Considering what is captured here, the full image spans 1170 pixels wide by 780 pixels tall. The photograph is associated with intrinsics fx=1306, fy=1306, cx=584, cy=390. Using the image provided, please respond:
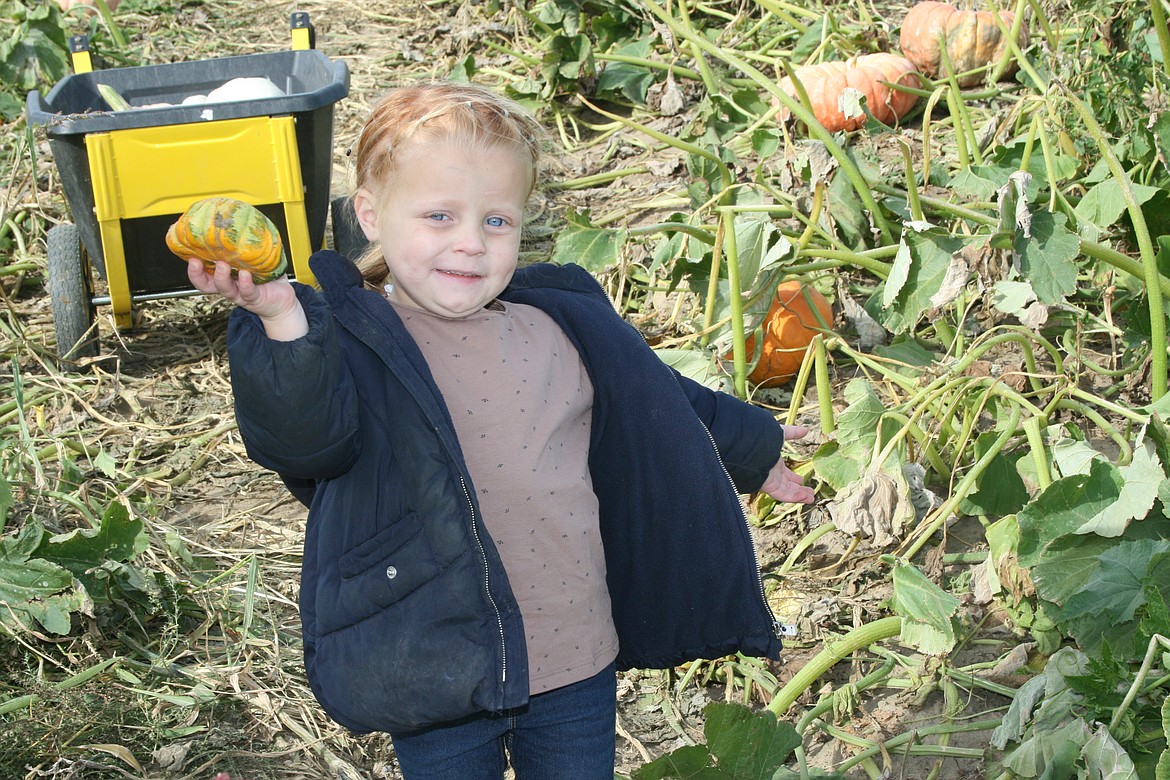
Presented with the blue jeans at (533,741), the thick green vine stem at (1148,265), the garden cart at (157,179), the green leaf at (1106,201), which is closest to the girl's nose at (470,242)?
the blue jeans at (533,741)

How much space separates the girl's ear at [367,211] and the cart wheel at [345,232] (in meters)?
1.98

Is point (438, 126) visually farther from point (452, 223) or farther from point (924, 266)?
point (924, 266)

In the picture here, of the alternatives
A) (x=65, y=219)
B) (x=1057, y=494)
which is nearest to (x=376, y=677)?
(x=1057, y=494)

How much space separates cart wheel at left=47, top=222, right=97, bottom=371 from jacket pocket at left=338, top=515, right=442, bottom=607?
2110 mm

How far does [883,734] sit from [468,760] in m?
0.78

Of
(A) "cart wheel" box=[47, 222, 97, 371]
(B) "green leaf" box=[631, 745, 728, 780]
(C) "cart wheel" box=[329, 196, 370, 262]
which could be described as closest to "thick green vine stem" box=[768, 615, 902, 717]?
(B) "green leaf" box=[631, 745, 728, 780]

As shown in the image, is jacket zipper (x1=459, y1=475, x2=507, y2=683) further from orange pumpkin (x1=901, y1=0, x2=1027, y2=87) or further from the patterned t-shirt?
orange pumpkin (x1=901, y1=0, x2=1027, y2=87)

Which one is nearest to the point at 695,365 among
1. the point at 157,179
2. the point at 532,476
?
the point at 532,476

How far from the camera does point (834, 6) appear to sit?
4.38m

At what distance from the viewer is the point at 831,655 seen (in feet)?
6.76

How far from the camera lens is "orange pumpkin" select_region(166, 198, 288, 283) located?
1.30 m

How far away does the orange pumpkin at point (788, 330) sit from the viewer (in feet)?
9.39

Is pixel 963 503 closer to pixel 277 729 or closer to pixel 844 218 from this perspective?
pixel 844 218

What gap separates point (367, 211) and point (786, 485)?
70 cm
